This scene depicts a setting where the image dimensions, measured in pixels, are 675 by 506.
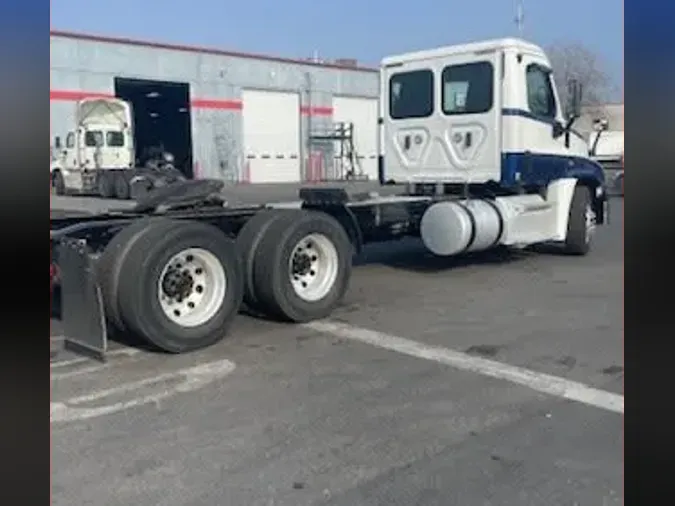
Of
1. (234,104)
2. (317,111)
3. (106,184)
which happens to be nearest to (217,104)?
(234,104)

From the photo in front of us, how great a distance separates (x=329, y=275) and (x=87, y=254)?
2537mm

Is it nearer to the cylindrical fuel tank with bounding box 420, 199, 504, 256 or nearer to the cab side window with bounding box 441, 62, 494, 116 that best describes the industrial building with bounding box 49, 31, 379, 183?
the cab side window with bounding box 441, 62, 494, 116

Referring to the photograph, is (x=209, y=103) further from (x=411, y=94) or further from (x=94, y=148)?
(x=411, y=94)

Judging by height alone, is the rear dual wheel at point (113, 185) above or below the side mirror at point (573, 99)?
below

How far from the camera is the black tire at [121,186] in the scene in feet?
78.1

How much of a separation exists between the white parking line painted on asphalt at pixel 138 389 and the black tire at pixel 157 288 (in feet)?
1.42

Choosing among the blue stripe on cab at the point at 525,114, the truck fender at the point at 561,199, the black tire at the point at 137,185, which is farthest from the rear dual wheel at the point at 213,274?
the black tire at the point at 137,185

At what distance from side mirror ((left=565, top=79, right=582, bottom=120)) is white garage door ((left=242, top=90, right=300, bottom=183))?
29.3 metres

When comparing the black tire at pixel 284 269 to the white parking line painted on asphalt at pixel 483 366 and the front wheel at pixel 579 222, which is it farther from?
the front wheel at pixel 579 222

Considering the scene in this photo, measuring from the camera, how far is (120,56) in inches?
1371

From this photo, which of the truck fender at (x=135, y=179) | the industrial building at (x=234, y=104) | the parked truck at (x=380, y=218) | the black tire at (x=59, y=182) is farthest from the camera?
the industrial building at (x=234, y=104)

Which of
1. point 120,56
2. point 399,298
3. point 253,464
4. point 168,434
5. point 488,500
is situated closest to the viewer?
point 488,500

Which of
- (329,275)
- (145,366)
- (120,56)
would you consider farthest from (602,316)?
(120,56)
